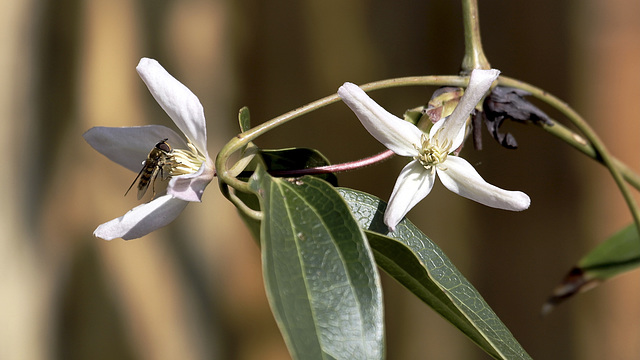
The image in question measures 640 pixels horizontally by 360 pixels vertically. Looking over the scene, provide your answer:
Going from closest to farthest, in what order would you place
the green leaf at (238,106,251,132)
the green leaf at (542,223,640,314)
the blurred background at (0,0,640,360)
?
the green leaf at (238,106,251,132) → the green leaf at (542,223,640,314) → the blurred background at (0,0,640,360)

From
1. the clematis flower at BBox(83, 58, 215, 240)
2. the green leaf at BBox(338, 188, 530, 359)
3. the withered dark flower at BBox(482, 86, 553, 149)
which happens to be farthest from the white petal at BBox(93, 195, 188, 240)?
the withered dark flower at BBox(482, 86, 553, 149)

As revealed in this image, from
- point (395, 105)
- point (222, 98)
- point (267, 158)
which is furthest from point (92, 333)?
point (267, 158)

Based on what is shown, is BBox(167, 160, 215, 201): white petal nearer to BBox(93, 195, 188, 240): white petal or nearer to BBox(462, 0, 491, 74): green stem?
BBox(93, 195, 188, 240): white petal

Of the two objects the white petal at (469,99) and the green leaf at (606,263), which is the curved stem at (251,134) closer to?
the white petal at (469,99)

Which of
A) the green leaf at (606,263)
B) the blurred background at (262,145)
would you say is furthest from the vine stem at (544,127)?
the blurred background at (262,145)

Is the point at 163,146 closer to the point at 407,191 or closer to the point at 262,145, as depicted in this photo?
the point at 407,191

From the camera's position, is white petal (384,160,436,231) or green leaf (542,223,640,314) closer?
white petal (384,160,436,231)
